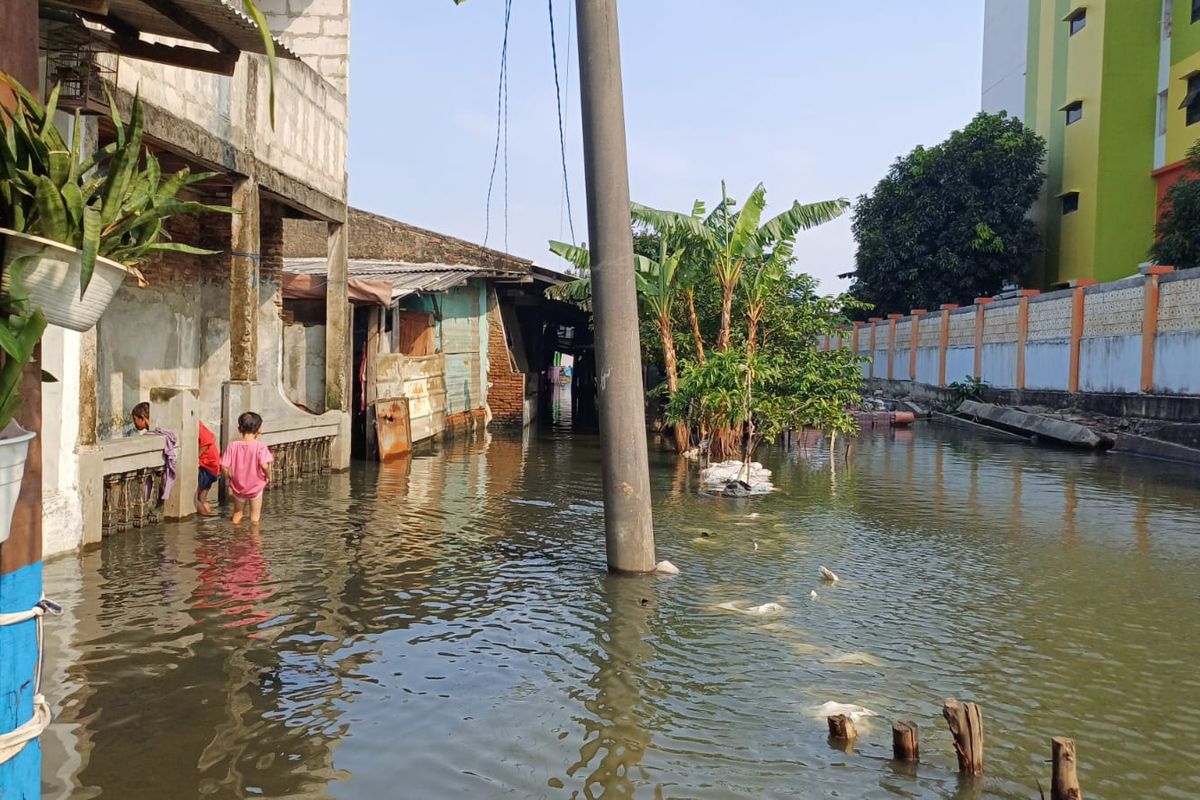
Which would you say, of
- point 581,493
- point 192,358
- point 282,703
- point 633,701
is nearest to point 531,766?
point 633,701

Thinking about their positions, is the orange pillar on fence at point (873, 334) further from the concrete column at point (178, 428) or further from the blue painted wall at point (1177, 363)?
the concrete column at point (178, 428)

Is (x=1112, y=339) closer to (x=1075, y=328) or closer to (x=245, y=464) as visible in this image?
(x=1075, y=328)

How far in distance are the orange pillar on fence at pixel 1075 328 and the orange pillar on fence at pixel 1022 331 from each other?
247 centimetres

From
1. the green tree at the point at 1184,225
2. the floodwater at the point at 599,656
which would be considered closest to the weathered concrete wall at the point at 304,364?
the floodwater at the point at 599,656

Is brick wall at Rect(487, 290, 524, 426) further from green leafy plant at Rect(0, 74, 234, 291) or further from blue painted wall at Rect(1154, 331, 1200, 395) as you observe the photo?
green leafy plant at Rect(0, 74, 234, 291)

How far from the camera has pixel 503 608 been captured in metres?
6.77

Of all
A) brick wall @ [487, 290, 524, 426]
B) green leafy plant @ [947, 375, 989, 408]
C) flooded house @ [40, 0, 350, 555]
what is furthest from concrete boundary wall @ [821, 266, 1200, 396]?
flooded house @ [40, 0, 350, 555]

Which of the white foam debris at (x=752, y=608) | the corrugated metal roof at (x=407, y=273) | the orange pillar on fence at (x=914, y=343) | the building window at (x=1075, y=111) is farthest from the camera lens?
the orange pillar on fence at (x=914, y=343)

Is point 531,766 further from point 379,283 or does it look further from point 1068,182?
point 1068,182

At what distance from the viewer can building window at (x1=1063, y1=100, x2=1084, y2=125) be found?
107 feet

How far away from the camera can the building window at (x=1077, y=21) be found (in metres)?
32.5

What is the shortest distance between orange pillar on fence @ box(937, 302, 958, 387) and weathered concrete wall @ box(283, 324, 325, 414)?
21644 mm

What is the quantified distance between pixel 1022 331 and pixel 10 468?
26.9 meters

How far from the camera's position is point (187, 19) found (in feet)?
24.6
